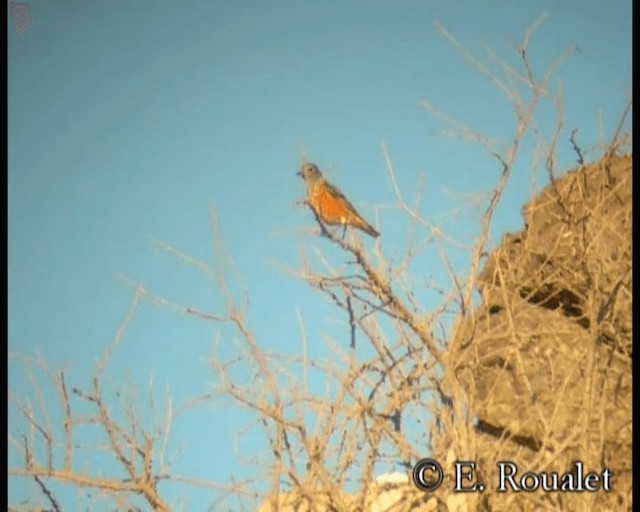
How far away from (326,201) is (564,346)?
96 centimetres

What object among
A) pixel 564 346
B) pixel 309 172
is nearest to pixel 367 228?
pixel 309 172

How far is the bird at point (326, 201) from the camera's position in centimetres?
333

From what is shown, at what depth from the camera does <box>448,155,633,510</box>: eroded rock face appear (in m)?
2.85

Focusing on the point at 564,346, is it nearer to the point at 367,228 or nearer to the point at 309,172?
the point at 367,228

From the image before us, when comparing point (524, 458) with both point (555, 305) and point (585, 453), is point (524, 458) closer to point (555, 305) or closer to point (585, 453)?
point (585, 453)

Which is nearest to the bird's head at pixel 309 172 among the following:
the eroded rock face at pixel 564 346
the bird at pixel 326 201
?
the bird at pixel 326 201

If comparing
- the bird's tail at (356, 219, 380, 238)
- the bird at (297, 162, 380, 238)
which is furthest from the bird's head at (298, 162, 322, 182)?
the bird's tail at (356, 219, 380, 238)

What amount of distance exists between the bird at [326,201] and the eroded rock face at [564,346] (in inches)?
21.3

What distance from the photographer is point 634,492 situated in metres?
3.00

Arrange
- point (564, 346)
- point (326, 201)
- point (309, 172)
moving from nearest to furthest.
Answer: point (564, 346)
point (309, 172)
point (326, 201)

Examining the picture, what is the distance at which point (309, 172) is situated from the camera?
3332 mm

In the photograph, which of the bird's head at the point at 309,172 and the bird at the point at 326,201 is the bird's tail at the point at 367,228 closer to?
the bird at the point at 326,201

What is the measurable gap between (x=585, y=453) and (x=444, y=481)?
0.41 m

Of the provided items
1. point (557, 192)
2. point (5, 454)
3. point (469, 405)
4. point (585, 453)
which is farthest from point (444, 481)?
point (5, 454)
